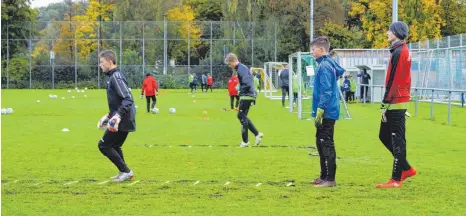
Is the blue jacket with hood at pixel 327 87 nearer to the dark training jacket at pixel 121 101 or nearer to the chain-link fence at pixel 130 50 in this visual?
the dark training jacket at pixel 121 101

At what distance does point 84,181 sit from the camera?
36.3 feet

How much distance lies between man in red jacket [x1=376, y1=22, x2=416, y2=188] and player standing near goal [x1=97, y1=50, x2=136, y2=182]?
11.1 ft

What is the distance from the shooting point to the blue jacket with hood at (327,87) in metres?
10.2

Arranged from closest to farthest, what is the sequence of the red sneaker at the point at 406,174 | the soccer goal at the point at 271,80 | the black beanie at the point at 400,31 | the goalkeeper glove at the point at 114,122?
the black beanie at the point at 400,31, the goalkeeper glove at the point at 114,122, the red sneaker at the point at 406,174, the soccer goal at the point at 271,80

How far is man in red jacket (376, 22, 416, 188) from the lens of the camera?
988cm

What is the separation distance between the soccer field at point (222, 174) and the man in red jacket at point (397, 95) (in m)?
0.38

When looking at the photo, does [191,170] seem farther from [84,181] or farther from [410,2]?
[410,2]

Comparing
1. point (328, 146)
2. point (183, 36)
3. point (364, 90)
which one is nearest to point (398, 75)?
point (328, 146)

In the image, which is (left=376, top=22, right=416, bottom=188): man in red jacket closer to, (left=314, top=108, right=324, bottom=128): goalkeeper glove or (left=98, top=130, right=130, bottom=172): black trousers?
(left=314, top=108, right=324, bottom=128): goalkeeper glove

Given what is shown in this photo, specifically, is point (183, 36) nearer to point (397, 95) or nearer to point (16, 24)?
point (16, 24)

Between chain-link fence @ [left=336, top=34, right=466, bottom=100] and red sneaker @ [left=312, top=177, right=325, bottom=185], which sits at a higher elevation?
chain-link fence @ [left=336, top=34, right=466, bottom=100]

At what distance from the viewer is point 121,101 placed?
10734 mm

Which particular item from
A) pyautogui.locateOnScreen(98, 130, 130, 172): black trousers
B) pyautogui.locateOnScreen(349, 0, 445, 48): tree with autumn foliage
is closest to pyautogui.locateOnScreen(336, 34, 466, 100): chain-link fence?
pyautogui.locateOnScreen(349, 0, 445, 48): tree with autumn foliage

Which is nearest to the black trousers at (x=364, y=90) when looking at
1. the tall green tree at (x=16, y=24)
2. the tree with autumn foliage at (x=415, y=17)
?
the tree with autumn foliage at (x=415, y=17)
